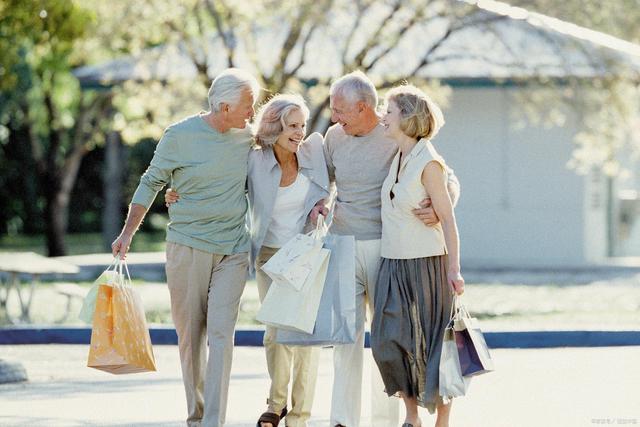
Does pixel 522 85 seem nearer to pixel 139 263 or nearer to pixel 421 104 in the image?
pixel 139 263

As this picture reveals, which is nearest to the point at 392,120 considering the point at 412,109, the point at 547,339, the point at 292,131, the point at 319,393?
the point at 412,109

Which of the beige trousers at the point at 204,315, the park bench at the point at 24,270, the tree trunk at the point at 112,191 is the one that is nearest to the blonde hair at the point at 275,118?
the beige trousers at the point at 204,315

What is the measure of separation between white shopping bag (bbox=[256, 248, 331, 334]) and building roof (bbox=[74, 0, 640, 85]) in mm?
10577

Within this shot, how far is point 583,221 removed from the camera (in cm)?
2538

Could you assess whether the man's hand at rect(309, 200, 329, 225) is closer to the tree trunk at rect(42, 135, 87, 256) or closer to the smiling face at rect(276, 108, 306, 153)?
the smiling face at rect(276, 108, 306, 153)

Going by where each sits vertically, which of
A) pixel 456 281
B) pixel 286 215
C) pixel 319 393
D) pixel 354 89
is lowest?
pixel 319 393

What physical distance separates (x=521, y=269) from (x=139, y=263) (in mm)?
6492

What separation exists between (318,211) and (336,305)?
558 millimetres

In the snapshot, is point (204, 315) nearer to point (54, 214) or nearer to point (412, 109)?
point (412, 109)

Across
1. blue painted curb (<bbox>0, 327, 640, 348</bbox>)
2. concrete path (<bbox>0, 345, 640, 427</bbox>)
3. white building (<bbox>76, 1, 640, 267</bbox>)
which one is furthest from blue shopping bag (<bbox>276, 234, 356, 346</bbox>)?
white building (<bbox>76, 1, 640, 267</bbox>)

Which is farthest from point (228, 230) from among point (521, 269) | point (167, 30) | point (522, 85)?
point (521, 269)

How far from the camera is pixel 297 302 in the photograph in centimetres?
776

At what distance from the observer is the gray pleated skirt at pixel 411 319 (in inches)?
305

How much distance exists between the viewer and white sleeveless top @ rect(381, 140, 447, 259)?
7.66 meters
